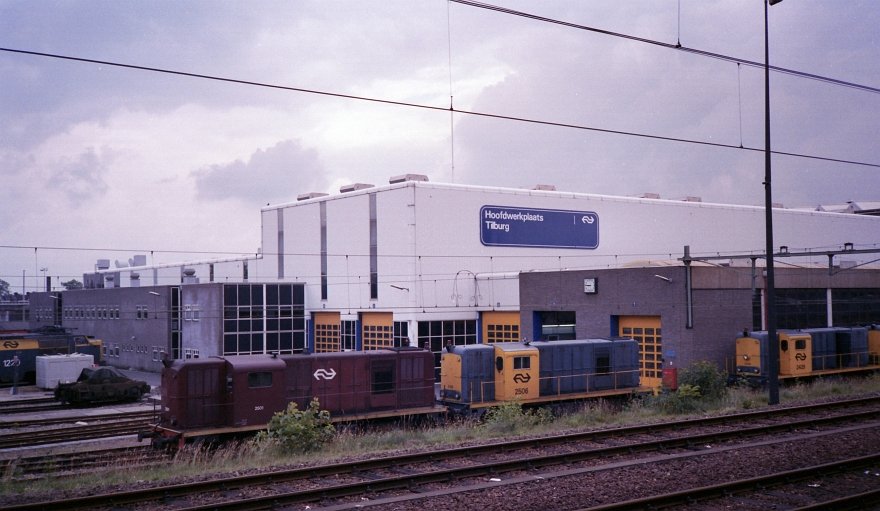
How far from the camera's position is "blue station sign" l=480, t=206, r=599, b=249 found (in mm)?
46562

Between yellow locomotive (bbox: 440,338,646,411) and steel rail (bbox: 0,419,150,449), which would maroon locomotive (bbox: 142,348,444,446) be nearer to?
yellow locomotive (bbox: 440,338,646,411)

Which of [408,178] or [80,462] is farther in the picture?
[408,178]

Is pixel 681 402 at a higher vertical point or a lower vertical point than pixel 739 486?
lower

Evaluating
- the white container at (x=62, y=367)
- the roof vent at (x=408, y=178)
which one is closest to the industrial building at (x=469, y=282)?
the roof vent at (x=408, y=178)

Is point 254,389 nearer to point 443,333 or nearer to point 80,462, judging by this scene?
point 80,462

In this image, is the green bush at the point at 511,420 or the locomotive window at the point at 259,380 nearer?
the green bush at the point at 511,420

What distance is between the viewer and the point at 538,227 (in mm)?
48438

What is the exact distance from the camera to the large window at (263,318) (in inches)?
1858

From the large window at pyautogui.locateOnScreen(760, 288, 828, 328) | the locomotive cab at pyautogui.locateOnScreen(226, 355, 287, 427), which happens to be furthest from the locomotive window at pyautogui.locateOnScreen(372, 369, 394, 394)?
the large window at pyautogui.locateOnScreen(760, 288, 828, 328)

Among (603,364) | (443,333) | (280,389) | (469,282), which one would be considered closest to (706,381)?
(603,364)

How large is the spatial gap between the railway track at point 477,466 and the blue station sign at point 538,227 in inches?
1057

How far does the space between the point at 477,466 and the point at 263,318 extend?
1429 inches

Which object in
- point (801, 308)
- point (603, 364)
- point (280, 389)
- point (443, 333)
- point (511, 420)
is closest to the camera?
point (511, 420)

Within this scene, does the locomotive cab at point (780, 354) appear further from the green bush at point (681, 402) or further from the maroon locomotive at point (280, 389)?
the maroon locomotive at point (280, 389)
